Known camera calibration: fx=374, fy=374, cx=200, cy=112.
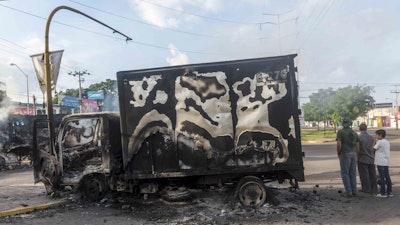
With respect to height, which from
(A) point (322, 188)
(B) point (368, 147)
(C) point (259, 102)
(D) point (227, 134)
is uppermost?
(C) point (259, 102)

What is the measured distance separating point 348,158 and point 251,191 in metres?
2.59

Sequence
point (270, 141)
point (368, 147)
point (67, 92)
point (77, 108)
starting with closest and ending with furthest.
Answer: point (270, 141) < point (368, 147) < point (77, 108) < point (67, 92)

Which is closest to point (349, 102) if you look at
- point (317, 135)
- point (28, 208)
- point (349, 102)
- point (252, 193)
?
point (349, 102)

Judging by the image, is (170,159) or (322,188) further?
(322,188)

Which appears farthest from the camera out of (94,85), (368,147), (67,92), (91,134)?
(67,92)

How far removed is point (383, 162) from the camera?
827cm

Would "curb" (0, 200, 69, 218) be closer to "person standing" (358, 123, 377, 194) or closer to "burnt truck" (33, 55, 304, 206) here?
"burnt truck" (33, 55, 304, 206)

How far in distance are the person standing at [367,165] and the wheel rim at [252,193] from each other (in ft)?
9.32

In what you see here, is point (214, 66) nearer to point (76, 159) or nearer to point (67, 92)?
point (76, 159)

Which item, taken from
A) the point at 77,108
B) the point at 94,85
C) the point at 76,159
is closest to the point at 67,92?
the point at 94,85

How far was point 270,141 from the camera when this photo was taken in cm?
730

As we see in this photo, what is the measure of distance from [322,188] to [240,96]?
3736 millimetres

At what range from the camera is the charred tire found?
26.9 ft

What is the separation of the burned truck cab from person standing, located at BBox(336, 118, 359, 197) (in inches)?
196
